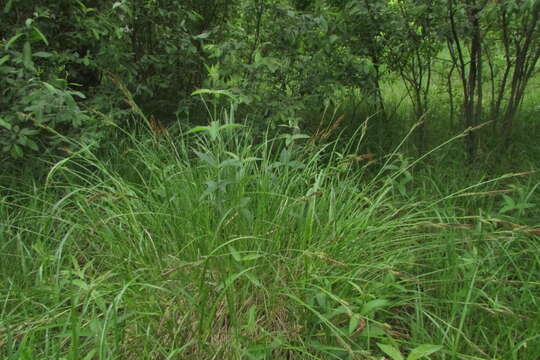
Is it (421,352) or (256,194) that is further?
(256,194)

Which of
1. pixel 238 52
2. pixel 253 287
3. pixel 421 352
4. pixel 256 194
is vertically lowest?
pixel 253 287

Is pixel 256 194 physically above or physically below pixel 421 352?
above

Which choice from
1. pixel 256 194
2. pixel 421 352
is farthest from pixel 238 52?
pixel 421 352

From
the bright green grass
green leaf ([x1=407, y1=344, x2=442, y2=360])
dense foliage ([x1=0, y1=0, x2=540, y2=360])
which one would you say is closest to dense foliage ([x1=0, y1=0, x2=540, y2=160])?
dense foliage ([x1=0, y1=0, x2=540, y2=360])

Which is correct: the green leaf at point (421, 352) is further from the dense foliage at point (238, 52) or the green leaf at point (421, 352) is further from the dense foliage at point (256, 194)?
the dense foliage at point (238, 52)

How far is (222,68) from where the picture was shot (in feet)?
9.16

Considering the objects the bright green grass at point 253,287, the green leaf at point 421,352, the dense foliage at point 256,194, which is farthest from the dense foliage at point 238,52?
the green leaf at point 421,352

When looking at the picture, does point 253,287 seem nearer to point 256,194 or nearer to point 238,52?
point 256,194

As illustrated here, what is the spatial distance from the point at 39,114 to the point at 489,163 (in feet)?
8.40

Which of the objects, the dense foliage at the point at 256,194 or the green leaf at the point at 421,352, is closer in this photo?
the green leaf at the point at 421,352

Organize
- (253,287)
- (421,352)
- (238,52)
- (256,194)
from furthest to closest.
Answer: (238,52) → (256,194) → (253,287) → (421,352)

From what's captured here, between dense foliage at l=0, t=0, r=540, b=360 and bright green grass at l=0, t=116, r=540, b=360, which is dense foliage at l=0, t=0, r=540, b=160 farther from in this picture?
bright green grass at l=0, t=116, r=540, b=360

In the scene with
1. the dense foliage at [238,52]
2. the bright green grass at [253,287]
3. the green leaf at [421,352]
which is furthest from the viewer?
the dense foliage at [238,52]

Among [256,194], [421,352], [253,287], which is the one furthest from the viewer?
[256,194]
